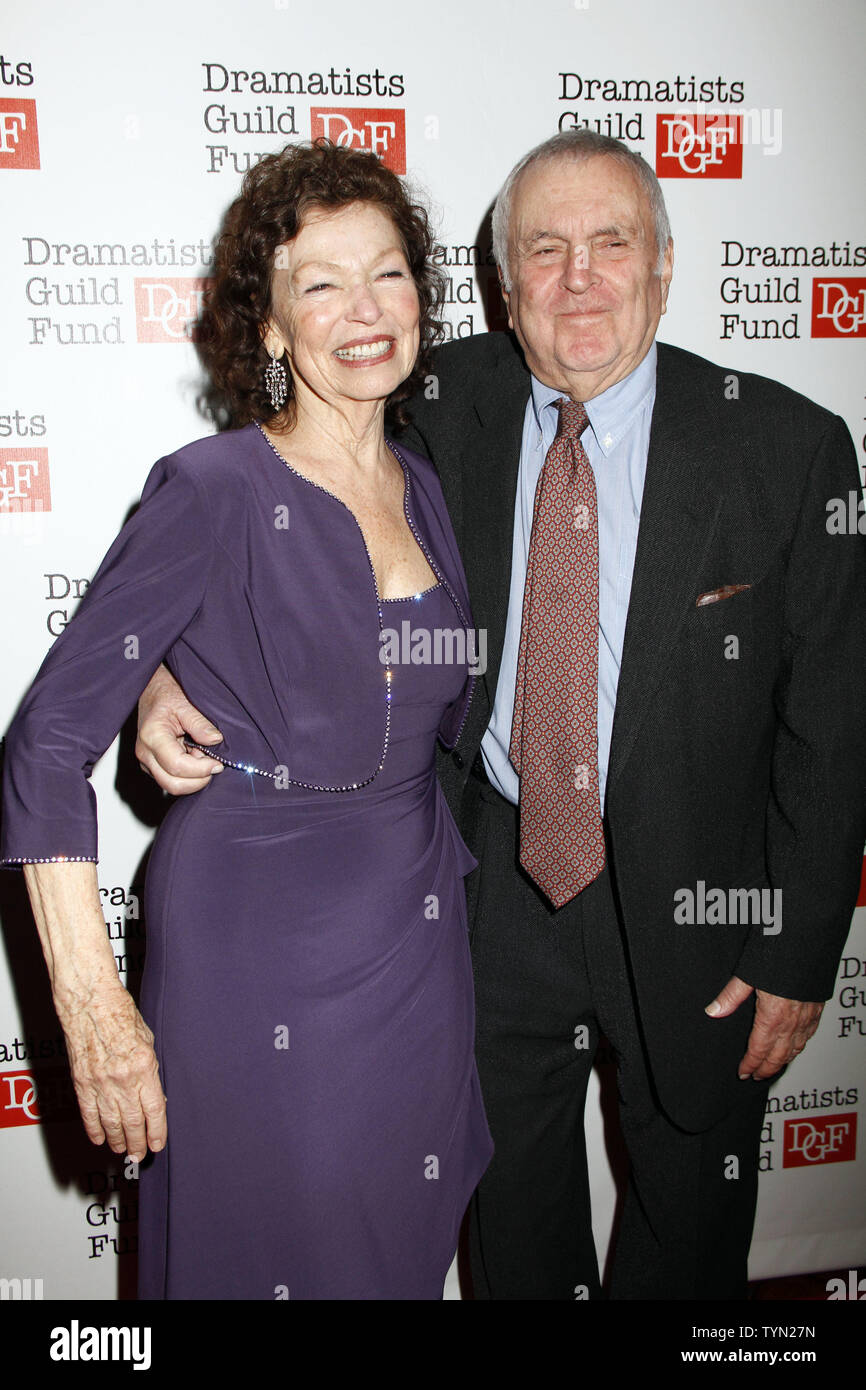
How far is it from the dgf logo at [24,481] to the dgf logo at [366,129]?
858 mm

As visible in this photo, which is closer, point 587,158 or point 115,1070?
point 115,1070

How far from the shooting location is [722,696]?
159 centimetres

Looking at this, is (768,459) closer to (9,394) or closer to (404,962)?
(404,962)

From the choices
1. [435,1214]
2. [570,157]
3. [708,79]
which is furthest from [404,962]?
[708,79]

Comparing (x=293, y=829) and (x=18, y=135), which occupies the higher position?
(x=18, y=135)

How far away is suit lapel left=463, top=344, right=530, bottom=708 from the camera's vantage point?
1677 mm

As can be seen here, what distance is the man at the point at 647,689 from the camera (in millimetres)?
1566

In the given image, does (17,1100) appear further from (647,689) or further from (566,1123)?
Result: (647,689)

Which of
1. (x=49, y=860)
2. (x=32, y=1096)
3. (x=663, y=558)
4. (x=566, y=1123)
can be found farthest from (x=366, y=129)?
(x=32, y=1096)

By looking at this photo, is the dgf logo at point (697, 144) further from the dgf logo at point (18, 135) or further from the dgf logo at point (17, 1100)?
the dgf logo at point (17, 1100)

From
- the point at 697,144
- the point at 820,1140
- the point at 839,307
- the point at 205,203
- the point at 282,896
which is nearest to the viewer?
the point at 282,896

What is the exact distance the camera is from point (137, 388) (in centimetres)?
208

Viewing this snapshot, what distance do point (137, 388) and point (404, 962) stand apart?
1.29 metres

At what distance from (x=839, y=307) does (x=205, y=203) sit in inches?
56.4
